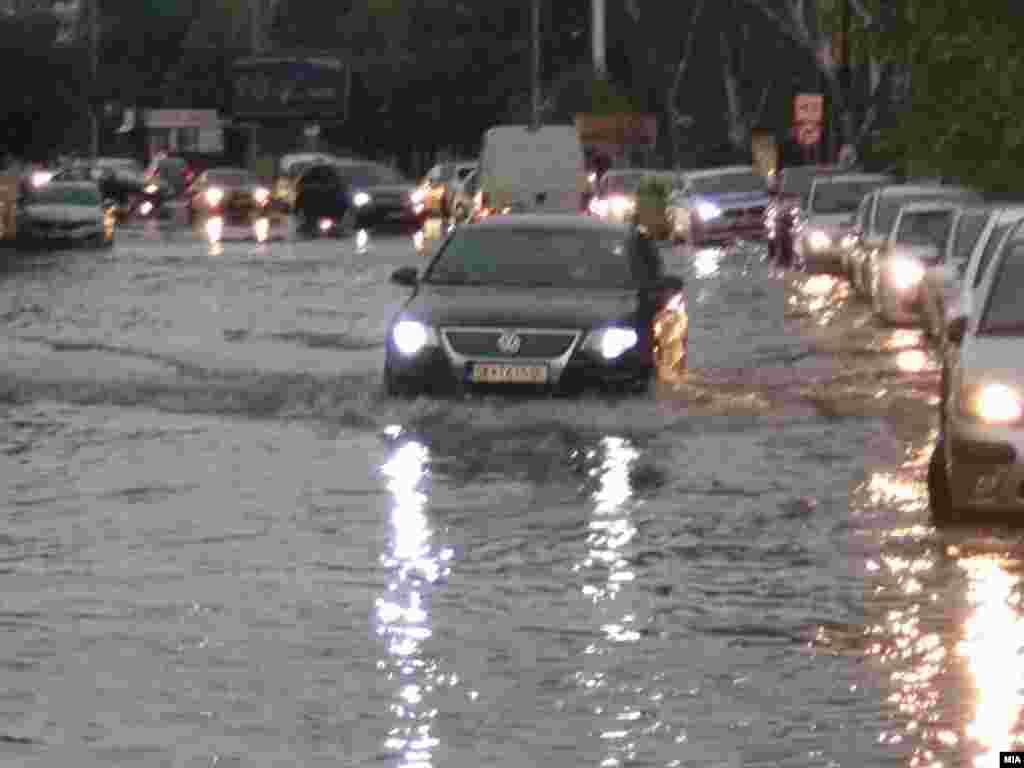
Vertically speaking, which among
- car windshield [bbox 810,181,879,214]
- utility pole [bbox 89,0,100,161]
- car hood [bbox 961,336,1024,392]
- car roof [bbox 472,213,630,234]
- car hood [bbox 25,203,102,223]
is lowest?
utility pole [bbox 89,0,100,161]

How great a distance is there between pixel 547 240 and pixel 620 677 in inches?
511

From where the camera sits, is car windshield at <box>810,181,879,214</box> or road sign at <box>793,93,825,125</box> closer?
car windshield at <box>810,181,879,214</box>

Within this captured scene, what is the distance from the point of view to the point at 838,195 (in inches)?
1843

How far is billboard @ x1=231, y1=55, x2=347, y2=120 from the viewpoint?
114 metres

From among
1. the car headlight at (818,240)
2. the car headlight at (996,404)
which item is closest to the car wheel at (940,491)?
the car headlight at (996,404)

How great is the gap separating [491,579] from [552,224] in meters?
10.6

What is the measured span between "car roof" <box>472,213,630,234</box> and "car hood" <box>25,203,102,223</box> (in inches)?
1518

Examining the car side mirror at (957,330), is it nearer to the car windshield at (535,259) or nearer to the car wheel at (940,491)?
the car wheel at (940,491)

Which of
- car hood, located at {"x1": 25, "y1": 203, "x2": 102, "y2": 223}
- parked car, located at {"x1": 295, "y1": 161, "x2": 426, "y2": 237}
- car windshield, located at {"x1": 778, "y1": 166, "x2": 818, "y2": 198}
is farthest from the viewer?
parked car, located at {"x1": 295, "y1": 161, "x2": 426, "y2": 237}

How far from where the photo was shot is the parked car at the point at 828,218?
45.4m

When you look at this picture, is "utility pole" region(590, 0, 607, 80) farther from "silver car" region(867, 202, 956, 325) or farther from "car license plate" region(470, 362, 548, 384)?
"car license plate" region(470, 362, 548, 384)

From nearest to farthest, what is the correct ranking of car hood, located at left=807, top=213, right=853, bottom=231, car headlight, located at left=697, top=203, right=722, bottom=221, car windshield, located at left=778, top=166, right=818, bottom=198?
car hood, located at left=807, top=213, right=853, bottom=231 < car windshield, located at left=778, top=166, right=818, bottom=198 < car headlight, located at left=697, top=203, right=722, bottom=221

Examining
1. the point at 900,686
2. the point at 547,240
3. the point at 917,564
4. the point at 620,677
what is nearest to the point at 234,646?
the point at 620,677

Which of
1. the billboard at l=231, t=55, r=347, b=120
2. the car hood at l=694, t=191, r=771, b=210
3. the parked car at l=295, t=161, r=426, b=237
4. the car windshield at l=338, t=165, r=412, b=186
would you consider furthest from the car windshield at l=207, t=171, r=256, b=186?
the car hood at l=694, t=191, r=771, b=210
